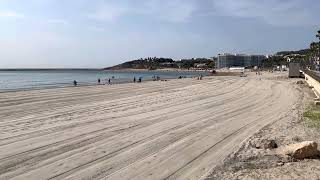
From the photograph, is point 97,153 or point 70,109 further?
point 70,109

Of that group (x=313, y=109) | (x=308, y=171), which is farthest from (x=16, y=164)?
(x=313, y=109)

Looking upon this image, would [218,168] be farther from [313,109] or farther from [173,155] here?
[313,109]

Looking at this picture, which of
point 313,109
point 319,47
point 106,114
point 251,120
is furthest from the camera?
point 319,47

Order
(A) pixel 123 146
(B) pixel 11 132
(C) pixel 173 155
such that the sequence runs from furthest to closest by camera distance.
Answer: (B) pixel 11 132
(A) pixel 123 146
(C) pixel 173 155

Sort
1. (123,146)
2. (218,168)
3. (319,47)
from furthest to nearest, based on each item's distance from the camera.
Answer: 1. (319,47)
2. (123,146)
3. (218,168)

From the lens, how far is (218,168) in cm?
904

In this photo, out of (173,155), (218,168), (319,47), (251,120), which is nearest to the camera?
(218,168)

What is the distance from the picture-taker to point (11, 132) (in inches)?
536

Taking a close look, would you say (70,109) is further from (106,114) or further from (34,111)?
(106,114)

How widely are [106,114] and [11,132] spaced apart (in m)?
5.58

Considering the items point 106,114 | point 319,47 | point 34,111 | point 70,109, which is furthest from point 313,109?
point 319,47

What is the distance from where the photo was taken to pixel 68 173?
859 cm

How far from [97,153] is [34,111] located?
10.5 m

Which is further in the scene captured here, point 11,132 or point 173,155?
point 11,132
